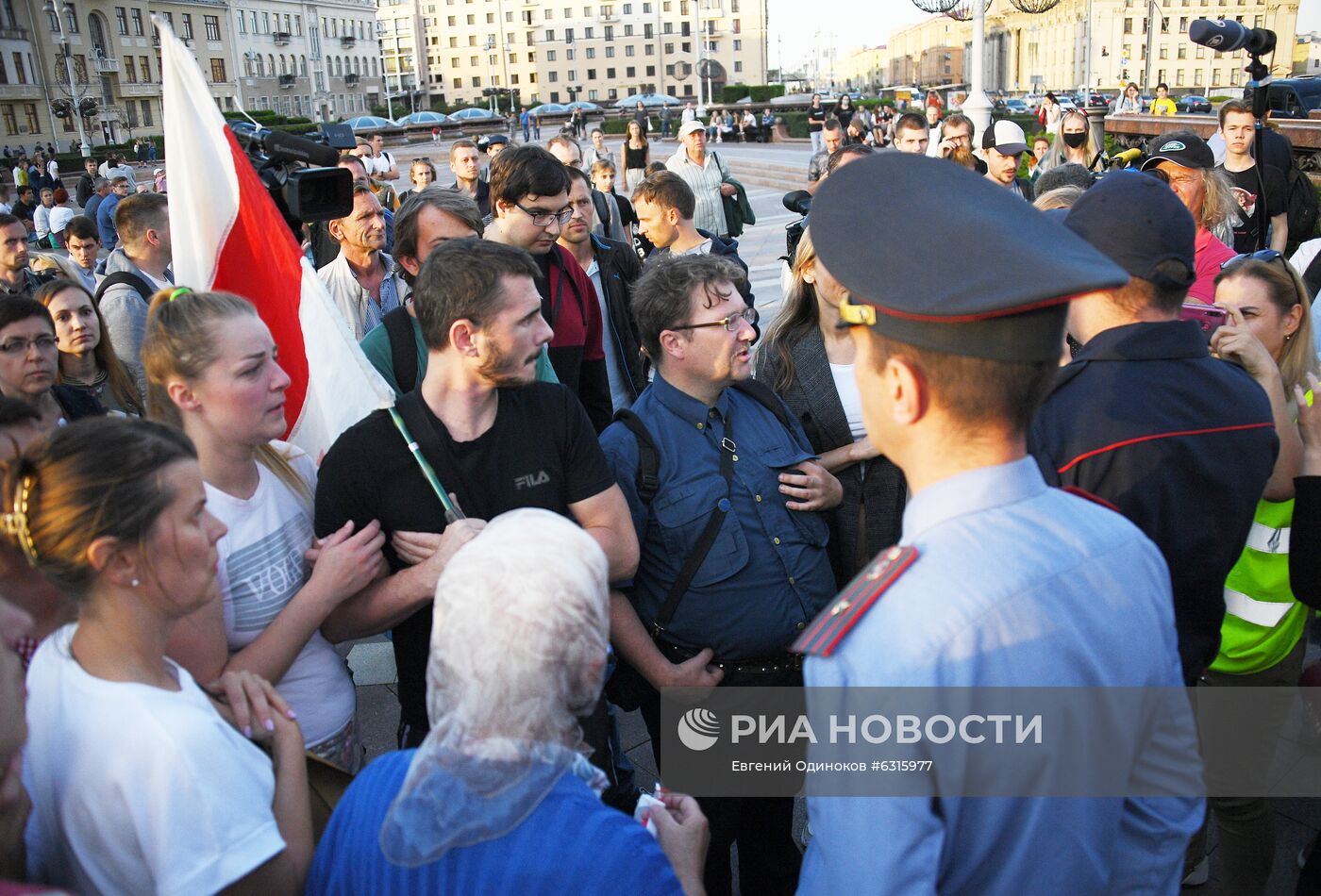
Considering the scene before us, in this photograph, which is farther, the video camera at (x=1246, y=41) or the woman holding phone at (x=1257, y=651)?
the video camera at (x=1246, y=41)

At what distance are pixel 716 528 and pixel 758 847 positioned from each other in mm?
999

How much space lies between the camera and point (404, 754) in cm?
156

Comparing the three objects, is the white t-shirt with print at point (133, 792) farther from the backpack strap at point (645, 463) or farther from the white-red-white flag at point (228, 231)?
the white-red-white flag at point (228, 231)

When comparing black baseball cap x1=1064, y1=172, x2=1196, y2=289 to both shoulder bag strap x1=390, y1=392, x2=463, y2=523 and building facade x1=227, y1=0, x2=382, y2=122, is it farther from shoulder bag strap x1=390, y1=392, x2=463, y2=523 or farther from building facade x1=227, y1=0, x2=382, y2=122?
building facade x1=227, y1=0, x2=382, y2=122

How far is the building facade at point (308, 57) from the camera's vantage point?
278 feet

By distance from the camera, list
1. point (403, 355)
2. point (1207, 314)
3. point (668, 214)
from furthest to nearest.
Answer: point (668, 214)
point (403, 355)
point (1207, 314)

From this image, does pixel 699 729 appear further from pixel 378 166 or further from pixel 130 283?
pixel 378 166

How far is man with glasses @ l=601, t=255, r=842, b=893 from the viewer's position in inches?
107

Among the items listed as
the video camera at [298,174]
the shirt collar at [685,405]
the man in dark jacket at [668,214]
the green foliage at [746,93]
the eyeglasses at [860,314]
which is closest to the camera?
the eyeglasses at [860,314]

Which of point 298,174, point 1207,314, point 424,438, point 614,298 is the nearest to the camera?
point 424,438

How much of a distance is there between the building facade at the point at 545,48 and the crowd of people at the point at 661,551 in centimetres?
13145

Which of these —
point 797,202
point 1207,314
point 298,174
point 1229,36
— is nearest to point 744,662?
point 1207,314

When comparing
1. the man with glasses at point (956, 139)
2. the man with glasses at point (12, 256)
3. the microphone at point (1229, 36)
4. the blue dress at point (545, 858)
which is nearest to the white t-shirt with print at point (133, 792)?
the blue dress at point (545, 858)

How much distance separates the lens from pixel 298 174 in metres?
3.45
